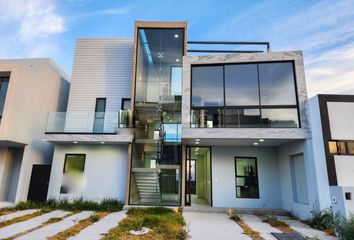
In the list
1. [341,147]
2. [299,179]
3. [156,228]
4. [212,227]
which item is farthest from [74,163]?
[341,147]

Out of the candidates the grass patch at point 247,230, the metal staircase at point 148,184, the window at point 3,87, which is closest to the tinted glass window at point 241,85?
the grass patch at point 247,230

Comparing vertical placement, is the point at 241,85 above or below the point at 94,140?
above

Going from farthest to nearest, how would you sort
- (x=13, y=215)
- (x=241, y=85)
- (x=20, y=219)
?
(x=241, y=85) < (x=13, y=215) < (x=20, y=219)

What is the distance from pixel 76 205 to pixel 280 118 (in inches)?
379

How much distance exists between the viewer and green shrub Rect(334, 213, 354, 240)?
16.2 ft

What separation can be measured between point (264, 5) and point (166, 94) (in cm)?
770

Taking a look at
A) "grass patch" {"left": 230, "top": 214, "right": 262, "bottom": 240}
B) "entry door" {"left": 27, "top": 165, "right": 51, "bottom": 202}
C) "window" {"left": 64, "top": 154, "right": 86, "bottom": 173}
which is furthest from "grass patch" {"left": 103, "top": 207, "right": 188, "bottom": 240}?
"entry door" {"left": 27, "top": 165, "right": 51, "bottom": 202}

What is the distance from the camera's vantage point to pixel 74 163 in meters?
10.3

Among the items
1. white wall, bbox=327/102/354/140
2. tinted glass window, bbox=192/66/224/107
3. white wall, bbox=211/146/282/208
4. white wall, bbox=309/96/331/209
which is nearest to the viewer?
white wall, bbox=309/96/331/209

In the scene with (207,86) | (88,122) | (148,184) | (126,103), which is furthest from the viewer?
(126,103)

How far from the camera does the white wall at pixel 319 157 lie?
21.8 feet

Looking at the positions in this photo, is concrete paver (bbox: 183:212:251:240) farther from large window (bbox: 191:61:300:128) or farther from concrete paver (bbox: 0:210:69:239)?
concrete paver (bbox: 0:210:69:239)

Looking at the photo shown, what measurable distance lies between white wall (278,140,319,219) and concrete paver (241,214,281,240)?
67.5 inches

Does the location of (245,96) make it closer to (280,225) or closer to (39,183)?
(280,225)
